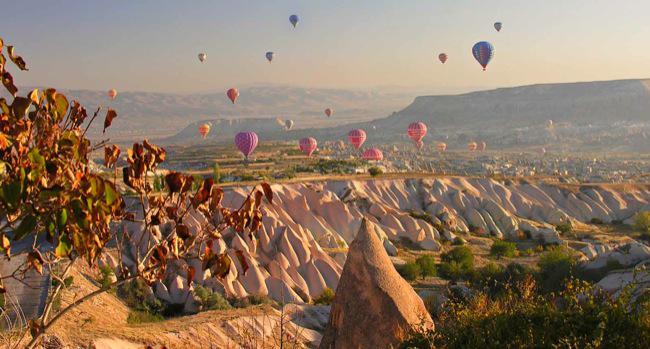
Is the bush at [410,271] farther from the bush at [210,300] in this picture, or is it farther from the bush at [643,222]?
the bush at [643,222]

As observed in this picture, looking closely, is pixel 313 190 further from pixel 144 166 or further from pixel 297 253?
pixel 144 166

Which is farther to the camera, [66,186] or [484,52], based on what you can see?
[484,52]

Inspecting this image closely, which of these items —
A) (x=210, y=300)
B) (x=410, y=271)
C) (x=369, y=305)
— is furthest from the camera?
(x=410, y=271)

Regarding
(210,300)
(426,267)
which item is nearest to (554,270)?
(426,267)

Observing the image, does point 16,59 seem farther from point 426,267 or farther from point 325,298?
point 426,267

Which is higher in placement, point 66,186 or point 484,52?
point 484,52

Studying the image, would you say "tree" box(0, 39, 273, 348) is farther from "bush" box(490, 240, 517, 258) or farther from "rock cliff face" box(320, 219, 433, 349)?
"bush" box(490, 240, 517, 258)
